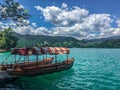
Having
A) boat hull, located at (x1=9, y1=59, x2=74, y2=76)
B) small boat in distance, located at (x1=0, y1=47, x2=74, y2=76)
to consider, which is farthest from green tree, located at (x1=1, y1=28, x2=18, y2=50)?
boat hull, located at (x1=9, y1=59, x2=74, y2=76)

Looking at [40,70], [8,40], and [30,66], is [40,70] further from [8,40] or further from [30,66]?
[8,40]

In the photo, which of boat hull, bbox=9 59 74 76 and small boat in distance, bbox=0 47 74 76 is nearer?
boat hull, bbox=9 59 74 76

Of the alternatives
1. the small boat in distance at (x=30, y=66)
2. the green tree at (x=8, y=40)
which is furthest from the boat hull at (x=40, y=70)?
the green tree at (x=8, y=40)

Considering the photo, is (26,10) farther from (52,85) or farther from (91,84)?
(91,84)

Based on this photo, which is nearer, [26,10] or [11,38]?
[26,10]

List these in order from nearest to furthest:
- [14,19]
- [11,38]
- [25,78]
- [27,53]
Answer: [14,19]
[25,78]
[27,53]
[11,38]

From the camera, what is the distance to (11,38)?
12700 cm

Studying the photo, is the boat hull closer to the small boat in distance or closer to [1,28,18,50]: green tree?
the small boat in distance

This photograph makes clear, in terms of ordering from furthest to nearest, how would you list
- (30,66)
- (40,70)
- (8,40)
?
(8,40) < (30,66) < (40,70)

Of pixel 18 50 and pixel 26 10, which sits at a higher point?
pixel 26 10

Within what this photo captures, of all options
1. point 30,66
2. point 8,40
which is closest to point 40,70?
point 30,66

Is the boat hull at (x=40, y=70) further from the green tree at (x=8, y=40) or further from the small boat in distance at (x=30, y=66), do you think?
the green tree at (x=8, y=40)

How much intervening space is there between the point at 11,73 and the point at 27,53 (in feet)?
17.2

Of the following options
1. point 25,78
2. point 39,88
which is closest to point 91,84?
point 39,88
